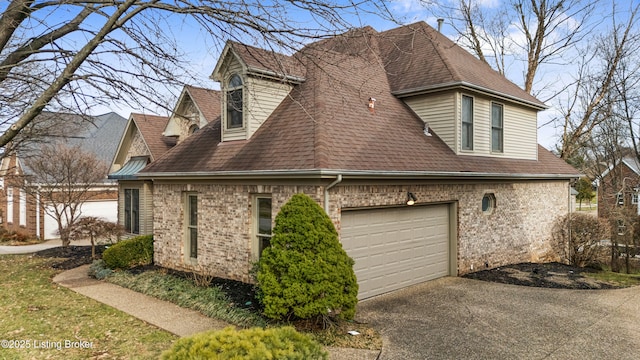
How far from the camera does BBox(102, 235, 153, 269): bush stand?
1259 cm

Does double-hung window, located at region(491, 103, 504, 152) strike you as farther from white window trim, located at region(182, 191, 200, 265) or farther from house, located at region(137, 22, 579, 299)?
white window trim, located at region(182, 191, 200, 265)

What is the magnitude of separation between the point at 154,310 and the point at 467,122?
9843mm

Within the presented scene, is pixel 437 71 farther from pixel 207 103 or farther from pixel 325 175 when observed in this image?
pixel 207 103

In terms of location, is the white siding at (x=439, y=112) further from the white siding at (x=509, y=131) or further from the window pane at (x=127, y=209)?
the window pane at (x=127, y=209)

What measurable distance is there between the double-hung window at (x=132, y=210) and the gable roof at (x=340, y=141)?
6221mm

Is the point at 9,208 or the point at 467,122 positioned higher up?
the point at 467,122

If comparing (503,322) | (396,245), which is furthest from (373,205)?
(503,322)

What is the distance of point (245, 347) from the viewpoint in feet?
14.8

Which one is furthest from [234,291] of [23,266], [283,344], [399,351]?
[23,266]

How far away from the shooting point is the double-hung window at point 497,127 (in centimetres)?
1406

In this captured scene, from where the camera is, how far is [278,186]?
9.31 m

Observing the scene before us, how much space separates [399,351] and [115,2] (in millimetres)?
6822

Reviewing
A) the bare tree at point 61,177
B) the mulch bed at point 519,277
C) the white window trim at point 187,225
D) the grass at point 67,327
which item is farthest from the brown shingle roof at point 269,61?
the bare tree at point 61,177

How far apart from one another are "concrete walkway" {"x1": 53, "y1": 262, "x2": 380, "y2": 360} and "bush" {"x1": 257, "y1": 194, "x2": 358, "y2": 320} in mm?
893
